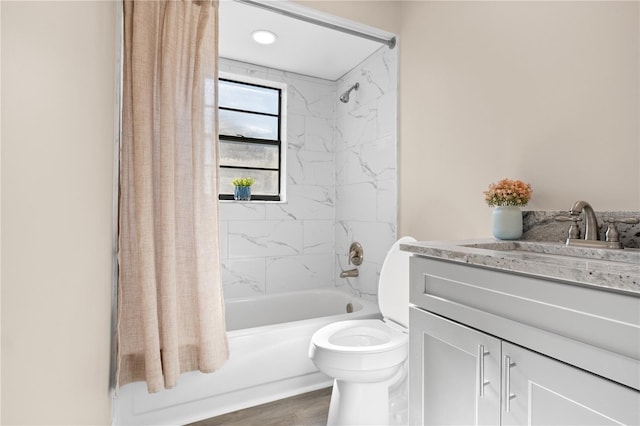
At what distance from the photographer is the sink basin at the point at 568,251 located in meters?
0.94

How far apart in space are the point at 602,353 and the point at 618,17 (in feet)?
3.86

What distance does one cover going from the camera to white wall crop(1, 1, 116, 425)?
288mm

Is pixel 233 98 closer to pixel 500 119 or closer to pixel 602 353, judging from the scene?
pixel 500 119

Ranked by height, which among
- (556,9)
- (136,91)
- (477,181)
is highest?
(556,9)

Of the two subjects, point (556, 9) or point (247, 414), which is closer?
point (556, 9)

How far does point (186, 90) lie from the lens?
1.62 m

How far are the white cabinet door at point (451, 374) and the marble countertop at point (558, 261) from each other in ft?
0.66

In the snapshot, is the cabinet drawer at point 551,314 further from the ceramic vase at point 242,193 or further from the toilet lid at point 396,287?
the ceramic vase at point 242,193

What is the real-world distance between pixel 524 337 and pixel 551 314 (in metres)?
0.09

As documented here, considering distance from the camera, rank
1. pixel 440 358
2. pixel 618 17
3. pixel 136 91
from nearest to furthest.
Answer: pixel 440 358 < pixel 618 17 < pixel 136 91

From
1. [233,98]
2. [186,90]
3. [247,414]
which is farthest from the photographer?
[233,98]

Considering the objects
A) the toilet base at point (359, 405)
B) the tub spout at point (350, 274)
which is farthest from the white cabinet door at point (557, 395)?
the tub spout at point (350, 274)

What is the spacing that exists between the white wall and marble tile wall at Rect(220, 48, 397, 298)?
6.29ft

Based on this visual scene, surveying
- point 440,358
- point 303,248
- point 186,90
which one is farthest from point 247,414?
point 186,90
